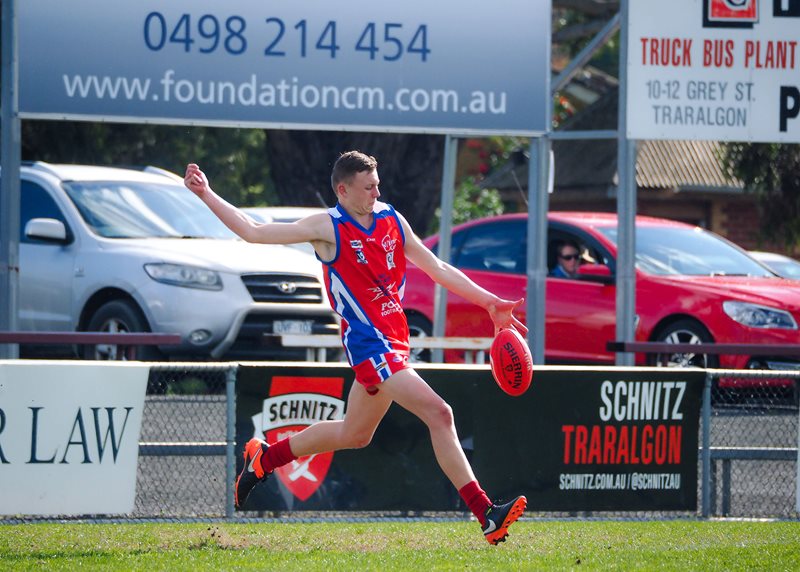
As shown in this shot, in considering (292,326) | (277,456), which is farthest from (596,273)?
(277,456)

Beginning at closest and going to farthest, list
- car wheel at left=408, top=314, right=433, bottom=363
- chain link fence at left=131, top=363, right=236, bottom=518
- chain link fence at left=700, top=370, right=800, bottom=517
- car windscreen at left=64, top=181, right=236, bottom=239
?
1. chain link fence at left=131, top=363, right=236, bottom=518
2. chain link fence at left=700, top=370, right=800, bottom=517
3. car windscreen at left=64, top=181, right=236, bottom=239
4. car wheel at left=408, top=314, right=433, bottom=363

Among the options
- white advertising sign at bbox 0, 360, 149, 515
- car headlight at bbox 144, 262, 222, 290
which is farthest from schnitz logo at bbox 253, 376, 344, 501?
car headlight at bbox 144, 262, 222, 290

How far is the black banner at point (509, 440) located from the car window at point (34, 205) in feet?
19.1

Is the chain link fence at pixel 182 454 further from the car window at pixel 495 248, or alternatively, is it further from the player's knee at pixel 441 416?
the car window at pixel 495 248

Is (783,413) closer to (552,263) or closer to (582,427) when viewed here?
(582,427)

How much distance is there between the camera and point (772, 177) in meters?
23.0

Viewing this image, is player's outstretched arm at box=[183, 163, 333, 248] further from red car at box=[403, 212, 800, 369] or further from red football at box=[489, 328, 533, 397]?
red car at box=[403, 212, 800, 369]

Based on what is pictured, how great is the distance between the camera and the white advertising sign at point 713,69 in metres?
12.5

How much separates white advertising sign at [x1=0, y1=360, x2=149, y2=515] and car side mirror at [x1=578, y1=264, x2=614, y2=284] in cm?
701

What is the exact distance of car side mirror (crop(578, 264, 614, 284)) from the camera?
14906mm

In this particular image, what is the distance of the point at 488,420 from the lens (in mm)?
9445

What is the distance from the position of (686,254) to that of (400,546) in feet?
Answer: 26.0

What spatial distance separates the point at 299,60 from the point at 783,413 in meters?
4.64

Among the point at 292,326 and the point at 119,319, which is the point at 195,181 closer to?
the point at 119,319
